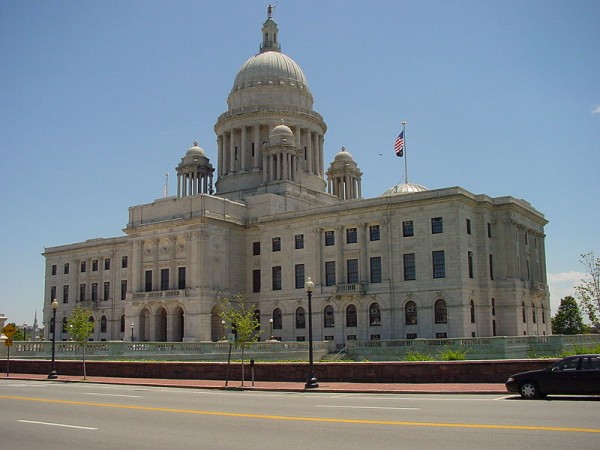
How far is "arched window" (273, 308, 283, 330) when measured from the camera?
75.8 metres

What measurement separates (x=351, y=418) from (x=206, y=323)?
56582 mm

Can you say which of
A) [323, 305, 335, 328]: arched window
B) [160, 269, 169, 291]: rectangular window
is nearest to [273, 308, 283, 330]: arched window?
[323, 305, 335, 328]: arched window

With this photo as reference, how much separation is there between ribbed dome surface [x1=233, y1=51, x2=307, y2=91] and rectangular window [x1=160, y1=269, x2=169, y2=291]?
30.6m

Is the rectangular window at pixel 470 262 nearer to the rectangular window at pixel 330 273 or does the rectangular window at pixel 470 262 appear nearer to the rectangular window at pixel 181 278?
the rectangular window at pixel 330 273

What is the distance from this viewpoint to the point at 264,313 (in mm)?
77000

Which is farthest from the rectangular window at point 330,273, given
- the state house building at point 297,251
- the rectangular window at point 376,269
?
the rectangular window at point 376,269

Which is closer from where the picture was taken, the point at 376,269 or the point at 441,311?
the point at 441,311

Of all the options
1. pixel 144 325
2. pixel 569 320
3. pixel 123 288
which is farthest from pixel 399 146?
pixel 569 320

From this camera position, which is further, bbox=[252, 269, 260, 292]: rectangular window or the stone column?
the stone column

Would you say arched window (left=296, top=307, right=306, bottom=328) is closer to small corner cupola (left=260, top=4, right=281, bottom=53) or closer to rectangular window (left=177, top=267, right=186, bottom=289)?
rectangular window (left=177, top=267, right=186, bottom=289)

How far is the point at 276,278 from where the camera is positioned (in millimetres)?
77375

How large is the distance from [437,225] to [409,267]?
494 centimetres

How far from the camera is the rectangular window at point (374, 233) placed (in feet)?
229

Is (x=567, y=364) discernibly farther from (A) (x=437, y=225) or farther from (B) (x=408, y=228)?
(B) (x=408, y=228)
